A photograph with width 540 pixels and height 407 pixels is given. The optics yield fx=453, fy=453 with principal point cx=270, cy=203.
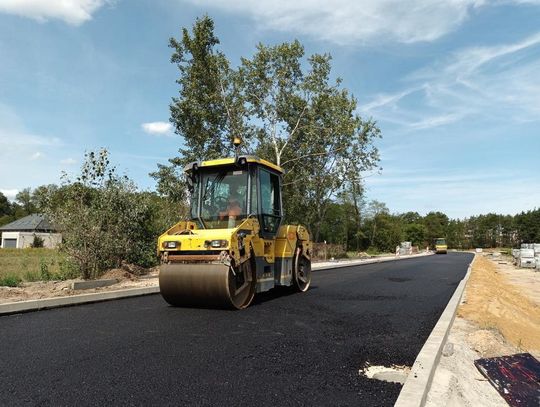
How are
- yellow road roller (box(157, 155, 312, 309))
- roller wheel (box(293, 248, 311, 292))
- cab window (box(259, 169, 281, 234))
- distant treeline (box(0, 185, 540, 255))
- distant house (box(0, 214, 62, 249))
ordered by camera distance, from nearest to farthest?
yellow road roller (box(157, 155, 312, 309)) < cab window (box(259, 169, 281, 234)) < roller wheel (box(293, 248, 311, 292)) < distant treeline (box(0, 185, 540, 255)) < distant house (box(0, 214, 62, 249))

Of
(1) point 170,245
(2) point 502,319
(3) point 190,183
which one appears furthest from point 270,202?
(2) point 502,319

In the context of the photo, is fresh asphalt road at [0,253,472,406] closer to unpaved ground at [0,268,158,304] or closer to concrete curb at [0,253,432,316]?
concrete curb at [0,253,432,316]

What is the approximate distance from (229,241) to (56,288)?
218 inches

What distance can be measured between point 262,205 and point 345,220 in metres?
63.5

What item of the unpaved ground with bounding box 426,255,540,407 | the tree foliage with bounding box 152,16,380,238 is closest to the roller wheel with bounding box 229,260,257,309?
the unpaved ground with bounding box 426,255,540,407

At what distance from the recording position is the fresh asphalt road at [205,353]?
12.2 feet

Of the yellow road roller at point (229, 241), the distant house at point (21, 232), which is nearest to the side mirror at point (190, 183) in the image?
the yellow road roller at point (229, 241)

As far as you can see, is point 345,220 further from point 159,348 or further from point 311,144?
point 159,348

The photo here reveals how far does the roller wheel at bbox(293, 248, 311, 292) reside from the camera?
1012 centimetres

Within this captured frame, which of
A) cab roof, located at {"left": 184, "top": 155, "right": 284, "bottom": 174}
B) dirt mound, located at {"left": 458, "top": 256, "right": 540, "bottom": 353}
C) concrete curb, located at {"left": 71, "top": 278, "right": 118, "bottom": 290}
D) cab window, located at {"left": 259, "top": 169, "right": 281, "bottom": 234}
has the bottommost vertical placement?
dirt mound, located at {"left": 458, "top": 256, "right": 540, "bottom": 353}

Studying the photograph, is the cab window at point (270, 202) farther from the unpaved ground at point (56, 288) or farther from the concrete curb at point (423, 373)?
the unpaved ground at point (56, 288)

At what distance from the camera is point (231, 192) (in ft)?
28.3

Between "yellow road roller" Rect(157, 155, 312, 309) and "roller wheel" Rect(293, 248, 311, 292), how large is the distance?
0.13 feet

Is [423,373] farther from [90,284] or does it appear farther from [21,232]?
[21,232]
